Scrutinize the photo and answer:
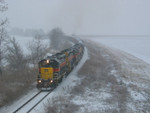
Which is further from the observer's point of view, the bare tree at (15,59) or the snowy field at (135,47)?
the snowy field at (135,47)

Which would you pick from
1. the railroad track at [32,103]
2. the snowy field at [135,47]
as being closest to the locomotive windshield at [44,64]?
the railroad track at [32,103]

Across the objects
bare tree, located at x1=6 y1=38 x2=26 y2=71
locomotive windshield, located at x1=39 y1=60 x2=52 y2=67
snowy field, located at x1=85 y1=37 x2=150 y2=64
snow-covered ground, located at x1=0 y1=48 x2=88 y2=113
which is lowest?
snowy field, located at x1=85 y1=37 x2=150 y2=64

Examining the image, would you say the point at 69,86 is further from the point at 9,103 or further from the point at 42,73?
the point at 9,103

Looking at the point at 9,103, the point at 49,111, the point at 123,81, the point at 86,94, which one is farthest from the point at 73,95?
the point at 123,81

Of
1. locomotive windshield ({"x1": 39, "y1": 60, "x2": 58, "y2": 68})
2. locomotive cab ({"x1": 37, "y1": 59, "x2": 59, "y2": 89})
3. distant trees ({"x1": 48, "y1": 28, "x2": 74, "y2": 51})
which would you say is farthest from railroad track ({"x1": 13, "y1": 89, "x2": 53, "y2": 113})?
distant trees ({"x1": 48, "y1": 28, "x2": 74, "y2": 51})

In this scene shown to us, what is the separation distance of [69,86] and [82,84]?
1.53 m

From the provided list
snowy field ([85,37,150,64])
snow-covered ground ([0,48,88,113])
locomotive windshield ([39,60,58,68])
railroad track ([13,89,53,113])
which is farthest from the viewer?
snowy field ([85,37,150,64])

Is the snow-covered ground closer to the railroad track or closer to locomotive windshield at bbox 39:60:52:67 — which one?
the railroad track

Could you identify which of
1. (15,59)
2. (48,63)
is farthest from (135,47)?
(48,63)

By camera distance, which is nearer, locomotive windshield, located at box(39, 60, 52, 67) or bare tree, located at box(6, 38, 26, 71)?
locomotive windshield, located at box(39, 60, 52, 67)

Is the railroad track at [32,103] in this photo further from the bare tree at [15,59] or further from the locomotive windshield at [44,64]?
the bare tree at [15,59]

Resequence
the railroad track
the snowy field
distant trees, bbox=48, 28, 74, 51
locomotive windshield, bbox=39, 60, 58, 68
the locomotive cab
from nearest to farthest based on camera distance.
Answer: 1. the railroad track
2. the locomotive cab
3. locomotive windshield, bbox=39, 60, 58, 68
4. the snowy field
5. distant trees, bbox=48, 28, 74, 51

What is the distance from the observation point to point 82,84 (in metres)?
20.2

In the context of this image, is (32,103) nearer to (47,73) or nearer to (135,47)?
(47,73)
